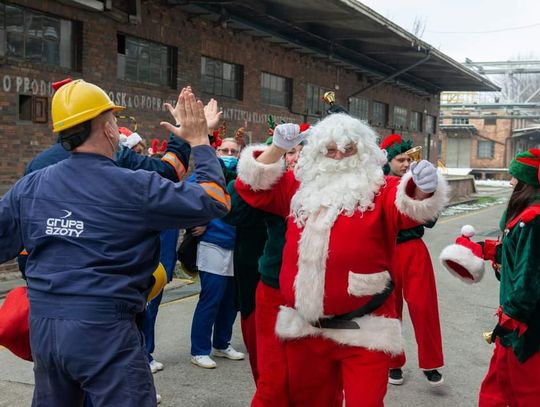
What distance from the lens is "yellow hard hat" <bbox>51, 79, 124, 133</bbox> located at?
2527mm

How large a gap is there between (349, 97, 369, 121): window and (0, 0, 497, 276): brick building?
0.14 ft

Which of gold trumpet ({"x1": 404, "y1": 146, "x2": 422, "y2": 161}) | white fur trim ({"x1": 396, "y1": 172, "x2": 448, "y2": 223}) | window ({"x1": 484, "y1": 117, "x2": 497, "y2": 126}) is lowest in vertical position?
white fur trim ({"x1": 396, "y1": 172, "x2": 448, "y2": 223})

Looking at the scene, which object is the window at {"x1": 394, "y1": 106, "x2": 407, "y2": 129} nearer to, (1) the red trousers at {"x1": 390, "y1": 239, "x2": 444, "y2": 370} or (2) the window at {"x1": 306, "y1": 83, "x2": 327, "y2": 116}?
(2) the window at {"x1": 306, "y1": 83, "x2": 327, "y2": 116}

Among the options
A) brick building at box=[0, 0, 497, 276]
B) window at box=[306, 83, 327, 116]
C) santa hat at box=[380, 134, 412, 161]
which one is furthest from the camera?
window at box=[306, 83, 327, 116]

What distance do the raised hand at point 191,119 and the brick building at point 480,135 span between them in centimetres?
5379

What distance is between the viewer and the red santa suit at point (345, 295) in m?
3.03

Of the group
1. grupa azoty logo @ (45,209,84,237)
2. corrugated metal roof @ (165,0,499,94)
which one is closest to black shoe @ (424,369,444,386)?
grupa azoty logo @ (45,209,84,237)

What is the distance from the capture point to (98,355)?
7.80 feet

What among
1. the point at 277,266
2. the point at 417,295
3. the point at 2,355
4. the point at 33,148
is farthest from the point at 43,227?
the point at 33,148

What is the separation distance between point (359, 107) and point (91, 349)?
1933cm

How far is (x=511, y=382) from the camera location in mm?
3467

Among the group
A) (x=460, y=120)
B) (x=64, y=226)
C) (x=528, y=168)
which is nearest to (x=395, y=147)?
(x=528, y=168)

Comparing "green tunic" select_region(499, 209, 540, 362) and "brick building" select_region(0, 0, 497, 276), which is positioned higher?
"brick building" select_region(0, 0, 497, 276)

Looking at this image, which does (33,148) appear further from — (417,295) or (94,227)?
(94,227)
